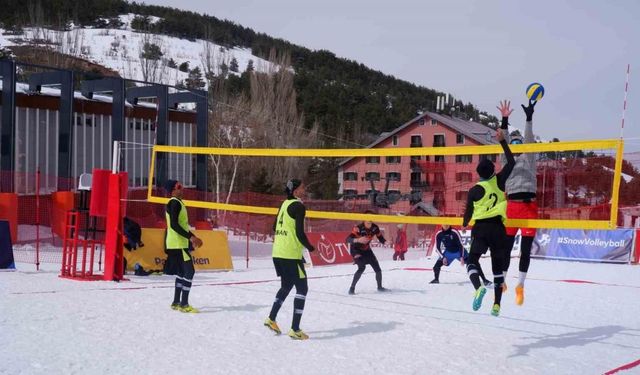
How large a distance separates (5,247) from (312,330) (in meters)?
8.89

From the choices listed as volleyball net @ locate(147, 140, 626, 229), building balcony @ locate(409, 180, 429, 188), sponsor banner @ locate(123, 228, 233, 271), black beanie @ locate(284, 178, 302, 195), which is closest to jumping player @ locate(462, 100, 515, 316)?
volleyball net @ locate(147, 140, 626, 229)

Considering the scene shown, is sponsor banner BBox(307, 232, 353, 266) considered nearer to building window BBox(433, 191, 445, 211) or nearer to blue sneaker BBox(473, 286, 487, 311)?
building window BBox(433, 191, 445, 211)

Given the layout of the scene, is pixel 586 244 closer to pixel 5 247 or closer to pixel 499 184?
pixel 499 184

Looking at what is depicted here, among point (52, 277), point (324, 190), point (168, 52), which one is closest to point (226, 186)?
point (324, 190)

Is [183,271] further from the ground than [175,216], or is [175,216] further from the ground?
[175,216]

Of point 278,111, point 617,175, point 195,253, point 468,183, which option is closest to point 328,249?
point 195,253

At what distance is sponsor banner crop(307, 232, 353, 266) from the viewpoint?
2028 centimetres

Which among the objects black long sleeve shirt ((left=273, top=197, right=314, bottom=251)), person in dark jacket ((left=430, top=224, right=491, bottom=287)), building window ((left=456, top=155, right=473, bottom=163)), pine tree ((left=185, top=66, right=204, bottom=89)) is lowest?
person in dark jacket ((left=430, top=224, right=491, bottom=287))

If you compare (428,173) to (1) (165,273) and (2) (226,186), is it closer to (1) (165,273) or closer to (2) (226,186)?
(1) (165,273)

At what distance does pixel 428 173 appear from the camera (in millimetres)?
11656

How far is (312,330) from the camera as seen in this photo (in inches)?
360

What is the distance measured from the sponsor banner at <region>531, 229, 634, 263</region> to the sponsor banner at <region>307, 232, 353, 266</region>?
7090 mm

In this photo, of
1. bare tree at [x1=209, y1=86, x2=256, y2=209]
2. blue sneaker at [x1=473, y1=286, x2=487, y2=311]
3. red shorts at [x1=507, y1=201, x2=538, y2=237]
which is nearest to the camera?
blue sneaker at [x1=473, y1=286, x2=487, y2=311]

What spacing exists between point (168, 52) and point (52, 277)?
11109 cm
